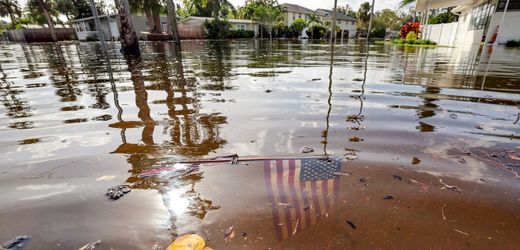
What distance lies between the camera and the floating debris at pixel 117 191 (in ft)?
5.82

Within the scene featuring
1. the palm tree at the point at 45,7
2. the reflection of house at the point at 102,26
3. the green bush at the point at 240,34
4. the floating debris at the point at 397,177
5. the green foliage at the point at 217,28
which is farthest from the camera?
the green bush at the point at 240,34

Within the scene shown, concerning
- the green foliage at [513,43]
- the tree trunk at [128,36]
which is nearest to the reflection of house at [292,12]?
the green foliage at [513,43]

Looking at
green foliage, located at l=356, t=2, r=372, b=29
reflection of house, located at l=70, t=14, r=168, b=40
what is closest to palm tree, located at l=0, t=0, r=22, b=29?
reflection of house, located at l=70, t=14, r=168, b=40

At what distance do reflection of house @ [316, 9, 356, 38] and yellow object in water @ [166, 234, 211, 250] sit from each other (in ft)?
207

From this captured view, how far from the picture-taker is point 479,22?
20.5 meters

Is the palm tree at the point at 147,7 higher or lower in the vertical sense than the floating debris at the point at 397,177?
higher

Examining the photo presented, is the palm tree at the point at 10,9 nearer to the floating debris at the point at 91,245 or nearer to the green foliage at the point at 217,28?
the green foliage at the point at 217,28

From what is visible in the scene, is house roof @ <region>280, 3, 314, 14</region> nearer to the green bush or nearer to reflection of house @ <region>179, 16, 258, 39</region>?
reflection of house @ <region>179, 16, 258, 39</region>

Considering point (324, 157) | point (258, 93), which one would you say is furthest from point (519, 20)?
point (324, 157)

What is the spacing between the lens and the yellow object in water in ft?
4.37

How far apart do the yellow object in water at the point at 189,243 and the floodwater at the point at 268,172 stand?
0.05m

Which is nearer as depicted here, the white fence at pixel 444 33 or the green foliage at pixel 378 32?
the white fence at pixel 444 33

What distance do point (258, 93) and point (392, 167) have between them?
9.42 ft

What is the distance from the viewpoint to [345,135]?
9.05 feet
